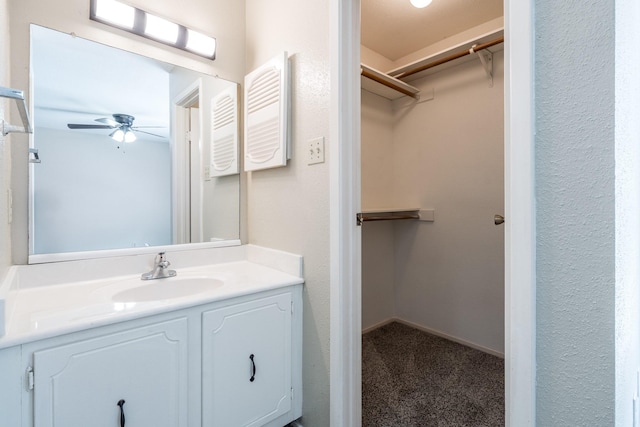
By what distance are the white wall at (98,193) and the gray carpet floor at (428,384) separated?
4.75ft

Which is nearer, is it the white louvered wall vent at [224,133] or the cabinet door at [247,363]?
the cabinet door at [247,363]

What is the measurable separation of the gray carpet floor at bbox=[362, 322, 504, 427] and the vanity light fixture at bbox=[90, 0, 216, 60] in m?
2.12

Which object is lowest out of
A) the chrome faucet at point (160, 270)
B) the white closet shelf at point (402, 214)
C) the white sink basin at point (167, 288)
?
the white sink basin at point (167, 288)

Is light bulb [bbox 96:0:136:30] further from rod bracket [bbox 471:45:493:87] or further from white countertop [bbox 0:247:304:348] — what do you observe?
rod bracket [bbox 471:45:493:87]

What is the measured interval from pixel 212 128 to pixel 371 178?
1371 mm

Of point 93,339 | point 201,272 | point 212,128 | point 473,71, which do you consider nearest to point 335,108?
point 212,128

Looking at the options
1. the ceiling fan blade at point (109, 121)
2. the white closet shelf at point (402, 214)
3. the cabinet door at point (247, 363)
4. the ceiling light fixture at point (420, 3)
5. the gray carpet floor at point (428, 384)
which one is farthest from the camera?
the white closet shelf at point (402, 214)

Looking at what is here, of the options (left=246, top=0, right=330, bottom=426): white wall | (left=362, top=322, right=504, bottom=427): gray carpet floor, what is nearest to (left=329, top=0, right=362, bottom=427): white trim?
(left=246, top=0, right=330, bottom=426): white wall

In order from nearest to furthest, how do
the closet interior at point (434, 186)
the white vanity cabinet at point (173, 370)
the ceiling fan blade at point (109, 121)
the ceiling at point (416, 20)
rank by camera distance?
the white vanity cabinet at point (173, 370)
the ceiling fan blade at point (109, 121)
the ceiling at point (416, 20)
the closet interior at point (434, 186)

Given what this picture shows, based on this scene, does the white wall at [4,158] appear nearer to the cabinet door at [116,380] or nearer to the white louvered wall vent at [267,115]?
the cabinet door at [116,380]

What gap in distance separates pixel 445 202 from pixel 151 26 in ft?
7.25

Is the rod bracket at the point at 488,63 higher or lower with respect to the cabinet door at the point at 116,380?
higher

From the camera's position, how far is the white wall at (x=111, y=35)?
1.18m
